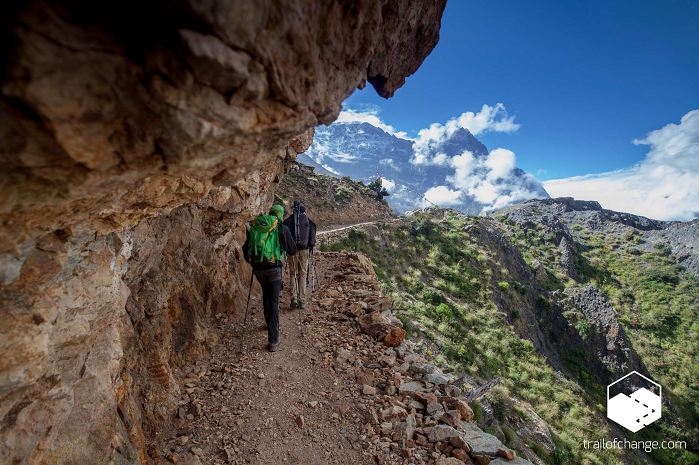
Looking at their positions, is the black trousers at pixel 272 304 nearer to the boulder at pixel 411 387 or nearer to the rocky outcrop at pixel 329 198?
the boulder at pixel 411 387

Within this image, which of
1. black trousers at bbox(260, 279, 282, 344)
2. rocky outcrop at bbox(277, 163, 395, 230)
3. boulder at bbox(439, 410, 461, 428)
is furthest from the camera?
rocky outcrop at bbox(277, 163, 395, 230)

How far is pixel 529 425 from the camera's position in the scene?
1115 centimetres

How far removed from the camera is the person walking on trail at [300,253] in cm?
766

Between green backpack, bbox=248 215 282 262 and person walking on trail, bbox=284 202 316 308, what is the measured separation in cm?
173

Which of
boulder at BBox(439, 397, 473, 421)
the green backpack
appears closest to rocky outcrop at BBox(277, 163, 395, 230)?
the green backpack

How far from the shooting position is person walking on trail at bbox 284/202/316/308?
25.1ft

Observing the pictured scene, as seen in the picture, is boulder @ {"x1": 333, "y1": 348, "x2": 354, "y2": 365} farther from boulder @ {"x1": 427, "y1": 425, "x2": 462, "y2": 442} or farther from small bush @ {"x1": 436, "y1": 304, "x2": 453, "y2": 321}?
small bush @ {"x1": 436, "y1": 304, "x2": 453, "y2": 321}

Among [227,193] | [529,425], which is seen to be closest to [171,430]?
[227,193]

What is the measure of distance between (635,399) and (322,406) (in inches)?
1280

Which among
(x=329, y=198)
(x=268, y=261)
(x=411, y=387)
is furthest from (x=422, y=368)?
(x=329, y=198)

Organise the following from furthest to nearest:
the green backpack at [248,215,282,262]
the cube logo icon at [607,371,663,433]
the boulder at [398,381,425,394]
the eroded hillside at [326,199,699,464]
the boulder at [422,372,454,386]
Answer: the cube logo icon at [607,371,663,433]
the eroded hillside at [326,199,699,464]
the green backpack at [248,215,282,262]
the boulder at [422,372,454,386]
the boulder at [398,381,425,394]

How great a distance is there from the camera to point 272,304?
5816 millimetres

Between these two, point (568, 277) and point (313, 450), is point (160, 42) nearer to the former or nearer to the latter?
point (313, 450)

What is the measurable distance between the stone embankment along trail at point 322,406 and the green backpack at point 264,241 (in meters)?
1.89
